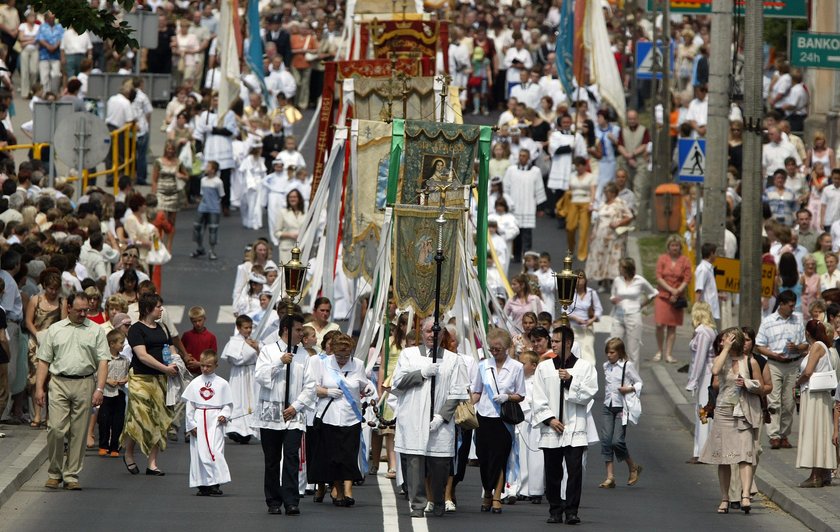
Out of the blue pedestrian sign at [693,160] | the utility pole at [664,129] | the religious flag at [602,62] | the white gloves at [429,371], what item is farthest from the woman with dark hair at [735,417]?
the utility pole at [664,129]

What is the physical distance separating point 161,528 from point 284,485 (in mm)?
1372

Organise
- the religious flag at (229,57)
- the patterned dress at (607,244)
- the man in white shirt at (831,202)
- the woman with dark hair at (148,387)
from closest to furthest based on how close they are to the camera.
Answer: the woman with dark hair at (148,387), the man in white shirt at (831,202), the patterned dress at (607,244), the religious flag at (229,57)

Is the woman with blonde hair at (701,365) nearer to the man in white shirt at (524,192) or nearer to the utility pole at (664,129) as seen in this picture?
the man in white shirt at (524,192)

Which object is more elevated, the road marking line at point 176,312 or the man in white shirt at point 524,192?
the man in white shirt at point 524,192

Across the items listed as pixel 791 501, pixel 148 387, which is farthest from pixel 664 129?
pixel 791 501

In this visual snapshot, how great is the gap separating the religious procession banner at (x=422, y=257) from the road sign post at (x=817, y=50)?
4.37m

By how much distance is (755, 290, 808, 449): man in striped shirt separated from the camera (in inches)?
851

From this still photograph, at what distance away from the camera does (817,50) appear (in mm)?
22516

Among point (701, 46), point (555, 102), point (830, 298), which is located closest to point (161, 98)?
point (555, 102)

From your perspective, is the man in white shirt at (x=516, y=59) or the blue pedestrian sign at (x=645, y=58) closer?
the blue pedestrian sign at (x=645, y=58)

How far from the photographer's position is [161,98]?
39.3 m

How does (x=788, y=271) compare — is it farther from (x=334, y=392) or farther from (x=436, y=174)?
(x=334, y=392)

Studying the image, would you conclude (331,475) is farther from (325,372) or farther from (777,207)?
(777,207)

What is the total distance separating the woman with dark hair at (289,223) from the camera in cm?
3028
